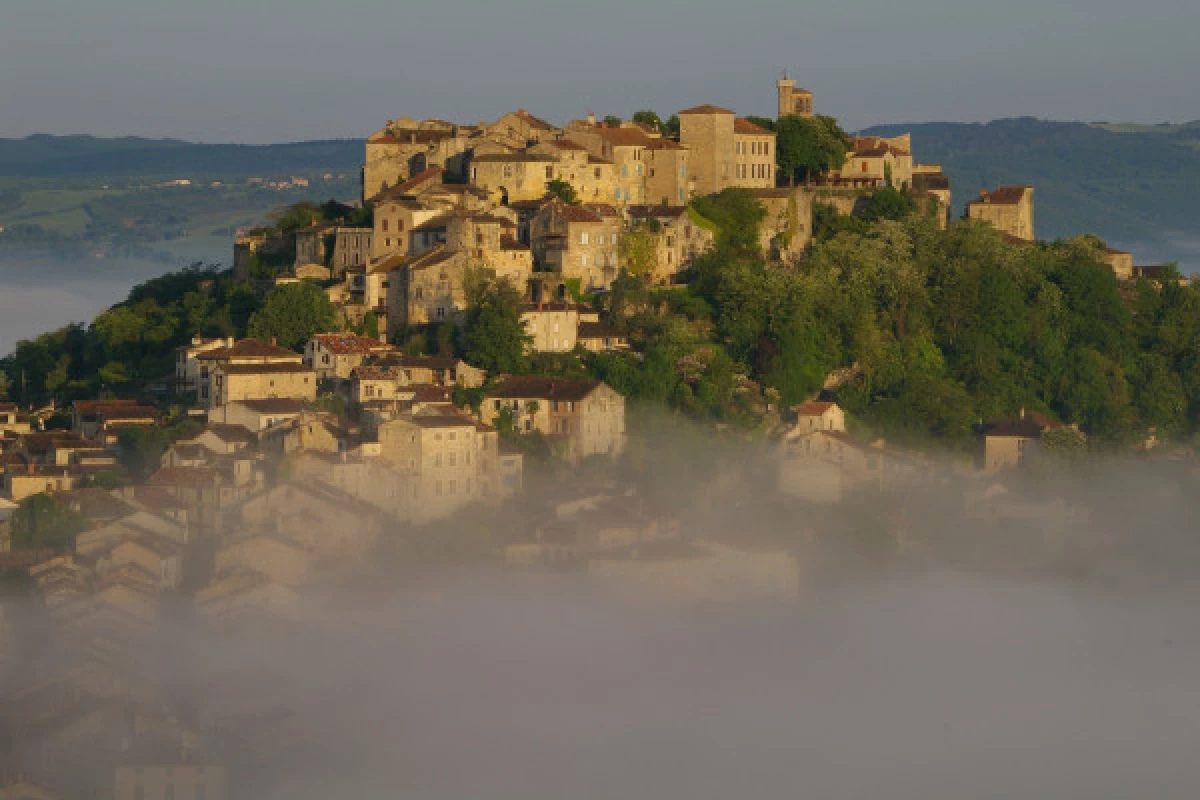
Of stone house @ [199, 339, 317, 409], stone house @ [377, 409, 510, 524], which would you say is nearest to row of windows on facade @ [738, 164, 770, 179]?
stone house @ [377, 409, 510, 524]

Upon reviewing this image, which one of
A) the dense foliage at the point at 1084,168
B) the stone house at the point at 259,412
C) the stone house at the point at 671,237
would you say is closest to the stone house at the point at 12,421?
the stone house at the point at 259,412

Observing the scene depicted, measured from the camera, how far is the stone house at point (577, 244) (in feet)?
160

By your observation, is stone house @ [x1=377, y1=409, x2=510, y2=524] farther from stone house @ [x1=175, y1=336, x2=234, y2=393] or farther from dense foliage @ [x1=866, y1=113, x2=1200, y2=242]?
dense foliage @ [x1=866, y1=113, x2=1200, y2=242]

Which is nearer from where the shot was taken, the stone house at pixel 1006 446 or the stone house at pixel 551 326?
the stone house at pixel 551 326

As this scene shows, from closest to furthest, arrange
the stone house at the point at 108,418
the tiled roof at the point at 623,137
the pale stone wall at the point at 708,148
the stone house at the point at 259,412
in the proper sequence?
the stone house at the point at 259,412, the stone house at the point at 108,418, the tiled roof at the point at 623,137, the pale stone wall at the point at 708,148

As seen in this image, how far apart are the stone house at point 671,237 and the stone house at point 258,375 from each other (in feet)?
26.1

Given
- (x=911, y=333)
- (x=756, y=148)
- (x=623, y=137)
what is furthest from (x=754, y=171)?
(x=911, y=333)

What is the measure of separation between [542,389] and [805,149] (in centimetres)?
1249

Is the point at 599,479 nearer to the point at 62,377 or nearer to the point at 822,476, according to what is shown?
the point at 822,476

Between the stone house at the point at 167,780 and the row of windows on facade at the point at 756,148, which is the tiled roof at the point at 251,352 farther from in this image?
the row of windows on facade at the point at 756,148

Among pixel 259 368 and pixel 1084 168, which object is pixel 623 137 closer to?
pixel 259 368

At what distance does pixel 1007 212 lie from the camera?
58.7m

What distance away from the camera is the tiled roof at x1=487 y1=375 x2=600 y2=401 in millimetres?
45625

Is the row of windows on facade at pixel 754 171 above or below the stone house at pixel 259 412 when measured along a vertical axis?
above
